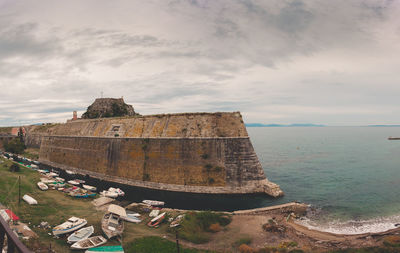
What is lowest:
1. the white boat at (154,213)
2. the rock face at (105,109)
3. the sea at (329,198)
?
the sea at (329,198)

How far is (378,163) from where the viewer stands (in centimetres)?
6259

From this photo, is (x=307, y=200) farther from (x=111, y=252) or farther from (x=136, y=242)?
(x=111, y=252)

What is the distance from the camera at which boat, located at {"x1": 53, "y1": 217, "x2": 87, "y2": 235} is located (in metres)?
19.8

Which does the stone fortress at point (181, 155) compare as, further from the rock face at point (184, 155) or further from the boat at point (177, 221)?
the boat at point (177, 221)

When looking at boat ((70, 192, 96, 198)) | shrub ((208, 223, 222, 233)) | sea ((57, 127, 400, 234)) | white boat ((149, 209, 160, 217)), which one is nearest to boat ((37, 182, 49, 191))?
boat ((70, 192, 96, 198))

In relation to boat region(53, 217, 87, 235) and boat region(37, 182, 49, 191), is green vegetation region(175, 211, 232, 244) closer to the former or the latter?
boat region(53, 217, 87, 235)

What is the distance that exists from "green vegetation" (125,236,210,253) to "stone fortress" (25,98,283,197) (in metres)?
15.8

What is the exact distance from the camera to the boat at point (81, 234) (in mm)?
18828

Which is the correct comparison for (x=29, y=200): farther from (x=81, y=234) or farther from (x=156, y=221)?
(x=156, y=221)

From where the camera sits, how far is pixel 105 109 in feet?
236

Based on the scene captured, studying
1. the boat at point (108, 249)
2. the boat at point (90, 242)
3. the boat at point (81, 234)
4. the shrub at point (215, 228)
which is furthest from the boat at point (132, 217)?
the shrub at point (215, 228)

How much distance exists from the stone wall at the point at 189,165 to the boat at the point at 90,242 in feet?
56.5

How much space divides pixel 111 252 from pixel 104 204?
15.2 m

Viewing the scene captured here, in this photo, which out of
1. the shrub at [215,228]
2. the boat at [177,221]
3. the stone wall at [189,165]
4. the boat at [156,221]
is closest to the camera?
the boat at [177,221]
